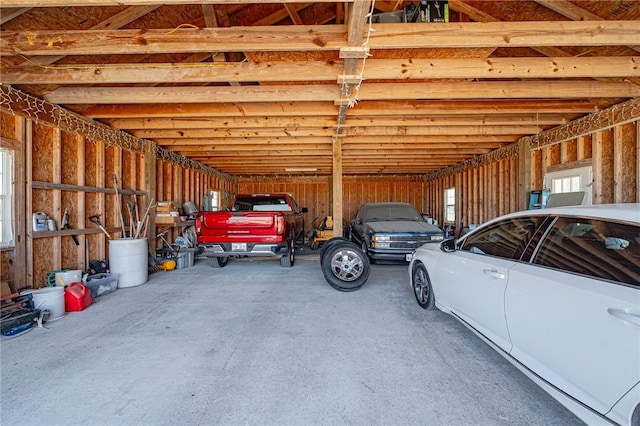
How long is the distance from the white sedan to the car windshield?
14.9 ft

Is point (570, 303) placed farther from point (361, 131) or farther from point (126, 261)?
point (126, 261)

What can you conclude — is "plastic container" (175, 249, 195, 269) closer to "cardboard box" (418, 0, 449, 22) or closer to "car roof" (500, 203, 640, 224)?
"cardboard box" (418, 0, 449, 22)

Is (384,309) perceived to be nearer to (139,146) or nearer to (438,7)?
(438,7)

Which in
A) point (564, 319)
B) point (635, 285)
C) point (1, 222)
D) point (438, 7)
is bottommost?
point (564, 319)

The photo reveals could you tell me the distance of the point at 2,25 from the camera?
9.64 feet

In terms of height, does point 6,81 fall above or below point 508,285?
above

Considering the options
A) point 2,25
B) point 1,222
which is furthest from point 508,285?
point 1,222

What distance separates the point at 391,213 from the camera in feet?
23.8

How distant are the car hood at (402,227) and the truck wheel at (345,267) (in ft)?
4.86

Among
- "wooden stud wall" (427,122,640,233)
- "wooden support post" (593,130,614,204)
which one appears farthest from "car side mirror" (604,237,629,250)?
"wooden support post" (593,130,614,204)

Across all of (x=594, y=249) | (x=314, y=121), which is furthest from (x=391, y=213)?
(x=594, y=249)

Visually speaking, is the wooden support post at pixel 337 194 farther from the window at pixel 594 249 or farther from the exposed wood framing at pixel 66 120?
the exposed wood framing at pixel 66 120

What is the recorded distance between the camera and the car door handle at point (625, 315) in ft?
4.04

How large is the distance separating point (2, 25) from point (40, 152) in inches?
73.1
